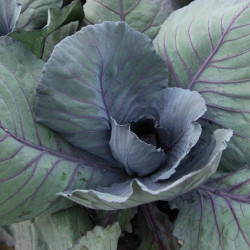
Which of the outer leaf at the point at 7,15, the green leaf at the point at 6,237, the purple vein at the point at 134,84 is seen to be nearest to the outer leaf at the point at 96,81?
the purple vein at the point at 134,84

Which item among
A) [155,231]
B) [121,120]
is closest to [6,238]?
[155,231]

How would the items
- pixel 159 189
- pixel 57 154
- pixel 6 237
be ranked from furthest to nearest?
pixel 6 237
pixel 57 154
pixel 159 189

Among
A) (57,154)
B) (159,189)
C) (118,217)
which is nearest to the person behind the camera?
(159,189)

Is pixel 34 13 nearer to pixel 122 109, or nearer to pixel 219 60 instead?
pixel 122 109

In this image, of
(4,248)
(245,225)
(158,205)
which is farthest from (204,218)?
(4,248)

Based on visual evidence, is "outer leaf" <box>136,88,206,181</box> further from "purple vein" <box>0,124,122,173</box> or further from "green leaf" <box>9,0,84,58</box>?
"green leaf" <box>9,0,84,58</box>

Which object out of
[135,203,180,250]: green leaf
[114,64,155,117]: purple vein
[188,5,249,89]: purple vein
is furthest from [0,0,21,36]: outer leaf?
[135,203,180,250]: green leaf
